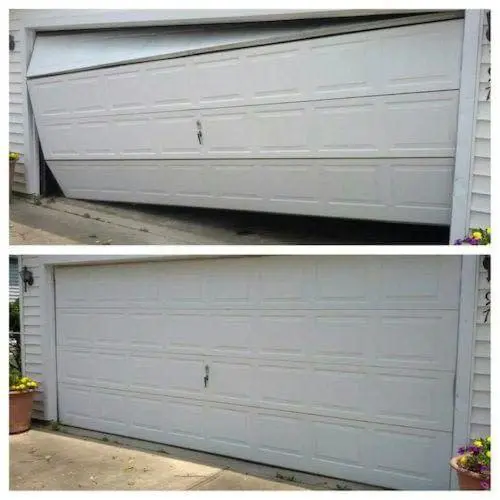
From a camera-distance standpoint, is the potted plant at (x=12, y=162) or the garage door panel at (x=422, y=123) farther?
the potted plant at (x=12, y=162)

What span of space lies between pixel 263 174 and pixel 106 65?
166 cm

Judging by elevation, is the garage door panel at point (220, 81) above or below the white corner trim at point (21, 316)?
above

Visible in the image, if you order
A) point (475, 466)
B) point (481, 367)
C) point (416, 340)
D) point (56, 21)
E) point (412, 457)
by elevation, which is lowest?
point (412, 457)

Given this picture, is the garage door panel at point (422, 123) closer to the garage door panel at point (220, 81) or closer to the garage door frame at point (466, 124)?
the garage door frame at point (466, 124)

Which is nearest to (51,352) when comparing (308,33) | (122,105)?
(122,105)

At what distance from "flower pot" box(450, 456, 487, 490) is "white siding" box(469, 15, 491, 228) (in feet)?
4.67

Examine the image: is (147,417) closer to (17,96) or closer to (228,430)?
(228,430)

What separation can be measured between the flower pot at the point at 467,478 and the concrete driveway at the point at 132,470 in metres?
0.82

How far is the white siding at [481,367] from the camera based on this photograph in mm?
4539

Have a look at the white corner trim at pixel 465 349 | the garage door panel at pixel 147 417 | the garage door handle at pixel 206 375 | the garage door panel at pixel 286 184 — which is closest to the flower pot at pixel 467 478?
the white corner trim at pixel 465 349

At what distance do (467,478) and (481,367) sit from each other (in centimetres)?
66

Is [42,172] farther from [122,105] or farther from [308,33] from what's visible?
[308,33]

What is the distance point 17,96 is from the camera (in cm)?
687

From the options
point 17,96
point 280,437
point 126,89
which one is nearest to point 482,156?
point 280,437
